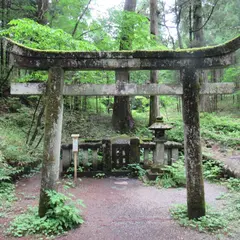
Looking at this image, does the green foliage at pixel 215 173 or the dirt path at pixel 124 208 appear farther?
the green foliage at pixel 215 173

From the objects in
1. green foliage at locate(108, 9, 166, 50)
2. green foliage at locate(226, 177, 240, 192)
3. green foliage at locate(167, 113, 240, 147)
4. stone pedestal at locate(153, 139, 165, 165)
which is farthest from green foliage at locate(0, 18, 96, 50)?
green foliage at locate(167, 113, 240, 147)

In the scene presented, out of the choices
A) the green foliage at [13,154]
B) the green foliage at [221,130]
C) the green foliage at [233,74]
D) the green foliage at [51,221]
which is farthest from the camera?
the green foliage at [233,74]

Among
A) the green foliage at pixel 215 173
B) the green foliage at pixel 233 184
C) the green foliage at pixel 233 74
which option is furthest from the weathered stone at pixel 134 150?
the green foliage at pixel 233 74

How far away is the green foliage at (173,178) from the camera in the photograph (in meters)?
6.84

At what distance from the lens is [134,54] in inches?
164

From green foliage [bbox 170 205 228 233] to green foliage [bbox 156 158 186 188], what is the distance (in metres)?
2.28

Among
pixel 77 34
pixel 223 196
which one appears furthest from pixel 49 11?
pixel 223 196

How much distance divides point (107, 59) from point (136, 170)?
191 inches

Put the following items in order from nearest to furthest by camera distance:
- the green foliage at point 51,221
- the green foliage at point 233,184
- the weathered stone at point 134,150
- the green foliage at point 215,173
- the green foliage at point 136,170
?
the green foliage at point 51,221
the green foliage at point 233,184
the green foliage at point 215,173
the green foliage at point 136,170
the weathered stone at point 134,150

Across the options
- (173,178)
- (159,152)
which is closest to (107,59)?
(159,152)

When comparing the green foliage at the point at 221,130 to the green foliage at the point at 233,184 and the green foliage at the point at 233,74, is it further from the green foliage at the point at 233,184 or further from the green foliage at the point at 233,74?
the green foliage at the point at 233,184

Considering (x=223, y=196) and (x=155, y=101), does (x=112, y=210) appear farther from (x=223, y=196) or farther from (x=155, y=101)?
(x=155, y=101)

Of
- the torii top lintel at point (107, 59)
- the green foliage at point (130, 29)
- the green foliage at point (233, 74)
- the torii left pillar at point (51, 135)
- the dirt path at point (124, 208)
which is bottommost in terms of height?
the dirt path at point (124, 208)

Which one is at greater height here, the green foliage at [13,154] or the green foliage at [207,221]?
the green foliage at [13,154]
